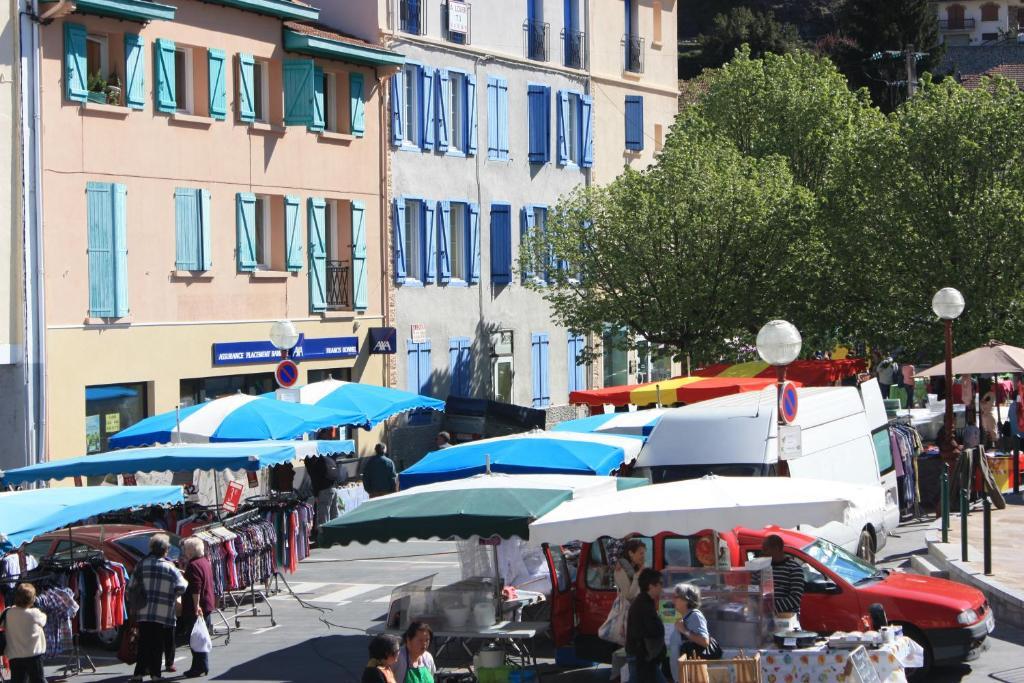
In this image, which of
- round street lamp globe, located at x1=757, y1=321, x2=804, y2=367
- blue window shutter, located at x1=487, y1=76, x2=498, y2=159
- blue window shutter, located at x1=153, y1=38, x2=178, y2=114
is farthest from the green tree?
round street lamp globe, located at x1=757, y1=321, x2=804, y2=367

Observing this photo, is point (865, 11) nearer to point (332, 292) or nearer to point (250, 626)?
point (332, 292)

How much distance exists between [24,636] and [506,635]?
4133 millimetres

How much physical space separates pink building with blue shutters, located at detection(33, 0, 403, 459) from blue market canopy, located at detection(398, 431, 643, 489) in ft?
37.4

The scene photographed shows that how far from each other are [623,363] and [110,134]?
21114 millimetres

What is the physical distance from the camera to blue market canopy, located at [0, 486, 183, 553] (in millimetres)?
15250

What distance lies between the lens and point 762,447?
20.2 metres

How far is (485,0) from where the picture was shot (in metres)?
40.9

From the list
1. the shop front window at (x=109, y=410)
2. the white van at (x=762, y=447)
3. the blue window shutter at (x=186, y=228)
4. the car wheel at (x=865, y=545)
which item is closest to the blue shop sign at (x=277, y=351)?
the blue window shutter at (x=186, y=228)

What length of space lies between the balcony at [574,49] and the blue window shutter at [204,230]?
50.2 feet

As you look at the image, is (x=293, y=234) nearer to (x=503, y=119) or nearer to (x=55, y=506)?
(x=503, y=119)

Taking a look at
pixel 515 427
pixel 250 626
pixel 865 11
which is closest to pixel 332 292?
pixel 515 427

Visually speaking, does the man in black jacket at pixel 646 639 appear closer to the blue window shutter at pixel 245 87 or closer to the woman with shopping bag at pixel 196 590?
the woman with shopping bag at pixel 196 590

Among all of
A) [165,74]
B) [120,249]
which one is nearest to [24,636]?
[120,249]

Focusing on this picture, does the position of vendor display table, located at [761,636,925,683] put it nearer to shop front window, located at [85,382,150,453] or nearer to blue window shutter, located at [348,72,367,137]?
shop front window, located at [85,382,150,453]
